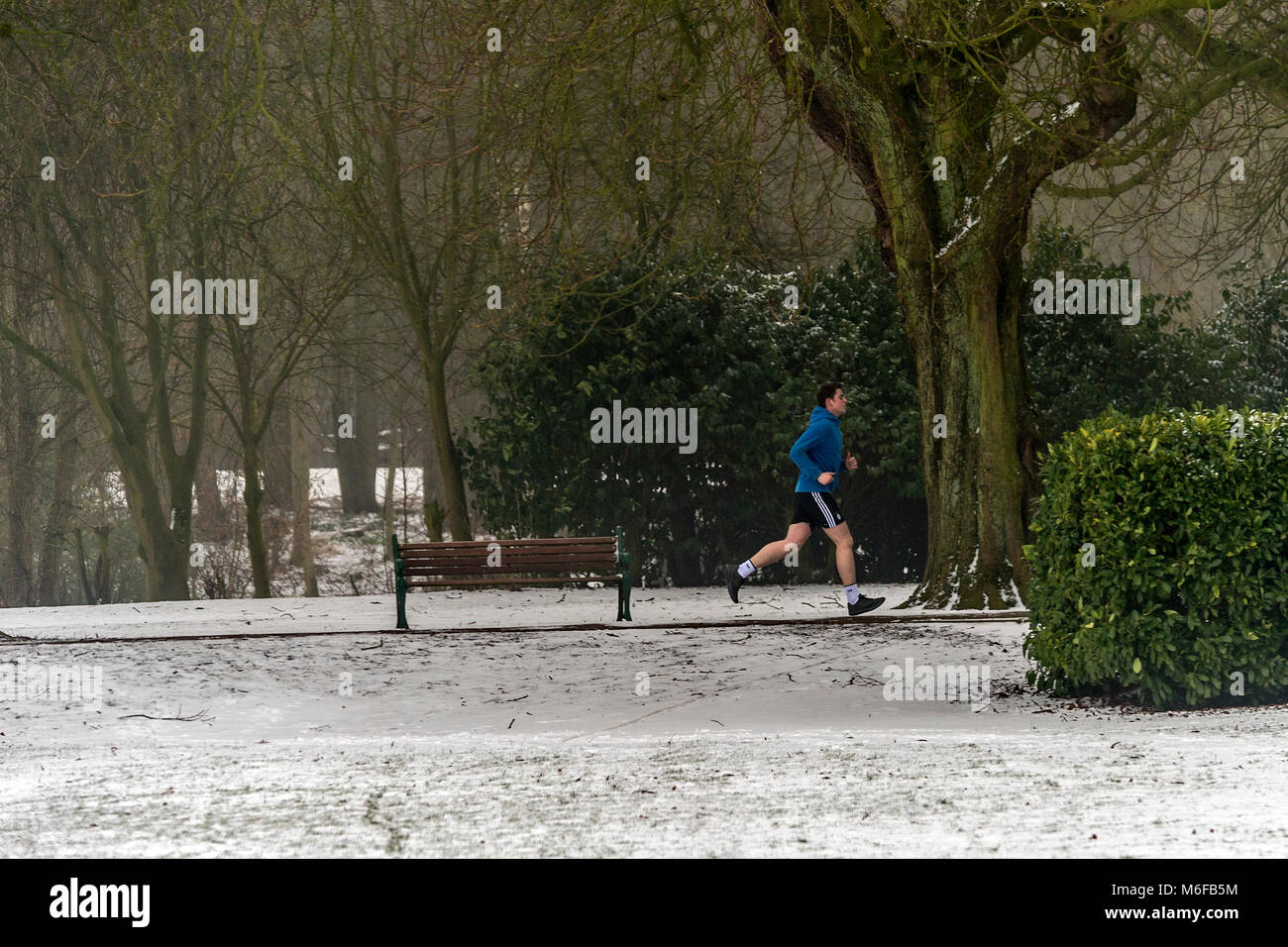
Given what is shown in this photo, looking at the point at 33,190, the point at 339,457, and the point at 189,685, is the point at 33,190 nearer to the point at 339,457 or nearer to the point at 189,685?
the point at 189,685

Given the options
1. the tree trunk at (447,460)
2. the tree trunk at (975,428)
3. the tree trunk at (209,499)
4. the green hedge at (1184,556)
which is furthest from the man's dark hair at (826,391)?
the tree trunk at (209,499)

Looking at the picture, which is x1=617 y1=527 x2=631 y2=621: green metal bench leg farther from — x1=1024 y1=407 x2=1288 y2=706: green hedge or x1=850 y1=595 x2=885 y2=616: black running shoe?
x1=1024 y1=407 x2=1288 y2=706: green hedge

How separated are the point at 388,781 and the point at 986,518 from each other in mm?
7328

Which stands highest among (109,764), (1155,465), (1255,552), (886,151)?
(886,151)

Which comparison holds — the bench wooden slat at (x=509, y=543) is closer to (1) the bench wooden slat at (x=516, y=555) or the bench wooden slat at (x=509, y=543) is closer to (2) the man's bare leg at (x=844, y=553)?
Answer: (1) the bench wooden slat at (x=516, y=555)

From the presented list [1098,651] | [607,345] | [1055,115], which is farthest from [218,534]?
[1098,651]

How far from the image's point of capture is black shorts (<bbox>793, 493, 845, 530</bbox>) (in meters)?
12.8

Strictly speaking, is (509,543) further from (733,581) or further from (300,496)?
(300,496)

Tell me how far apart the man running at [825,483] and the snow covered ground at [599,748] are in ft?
1.97

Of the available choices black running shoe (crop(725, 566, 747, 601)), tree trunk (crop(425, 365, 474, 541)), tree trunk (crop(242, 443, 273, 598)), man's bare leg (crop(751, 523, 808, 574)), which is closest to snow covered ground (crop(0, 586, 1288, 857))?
black running shoe (crop(725, 566, 747, 601))

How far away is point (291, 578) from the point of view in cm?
2655

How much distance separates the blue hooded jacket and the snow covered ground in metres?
1.29

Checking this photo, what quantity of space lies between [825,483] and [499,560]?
10.5ft

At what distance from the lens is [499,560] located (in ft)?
44.7
